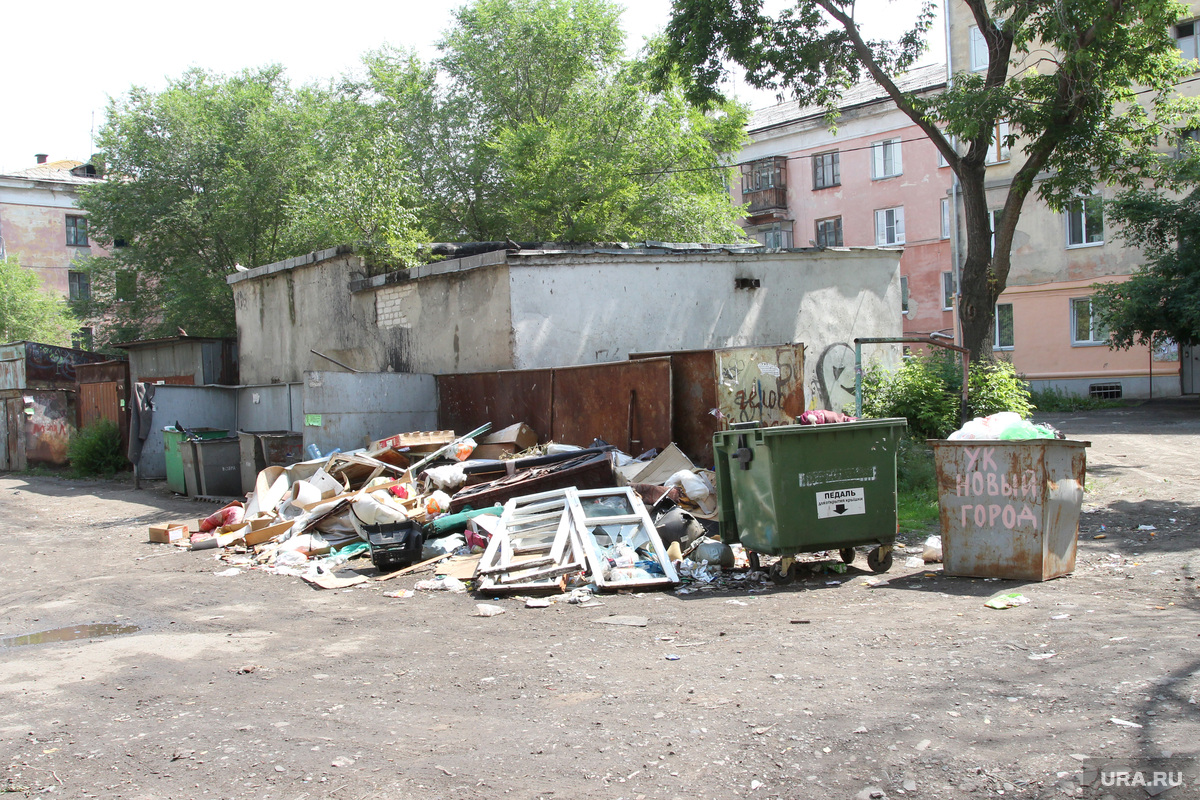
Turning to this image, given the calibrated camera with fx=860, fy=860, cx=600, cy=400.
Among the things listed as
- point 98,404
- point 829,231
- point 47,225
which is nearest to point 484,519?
point 98,404

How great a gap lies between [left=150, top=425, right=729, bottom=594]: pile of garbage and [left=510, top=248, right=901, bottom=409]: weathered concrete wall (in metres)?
2.19

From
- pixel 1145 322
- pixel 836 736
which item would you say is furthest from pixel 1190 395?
pixel 836 736

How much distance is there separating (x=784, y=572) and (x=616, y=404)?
4.23m

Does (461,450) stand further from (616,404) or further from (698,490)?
(698,490)

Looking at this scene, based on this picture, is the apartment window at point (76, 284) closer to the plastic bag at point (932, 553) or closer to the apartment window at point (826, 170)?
the apartment window at point (826, 170)

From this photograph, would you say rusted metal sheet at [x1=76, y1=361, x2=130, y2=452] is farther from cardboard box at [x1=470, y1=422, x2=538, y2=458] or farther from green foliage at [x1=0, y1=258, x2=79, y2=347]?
green foliage at [x1=0, y1=258, x2=79, y2=347]

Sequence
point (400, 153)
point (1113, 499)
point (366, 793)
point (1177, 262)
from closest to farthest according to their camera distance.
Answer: point (366, 793) → point (1113, 499) → point (1177, 262) → point (400, 153)

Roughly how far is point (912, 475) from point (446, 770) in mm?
7565

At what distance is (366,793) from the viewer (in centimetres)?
309

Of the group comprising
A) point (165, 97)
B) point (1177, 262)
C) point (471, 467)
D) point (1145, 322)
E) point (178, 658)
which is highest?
point (165, 97)

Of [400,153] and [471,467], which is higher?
[400,153]

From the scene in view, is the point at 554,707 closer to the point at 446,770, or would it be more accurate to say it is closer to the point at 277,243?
the point at 446,770

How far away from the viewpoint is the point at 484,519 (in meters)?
8.09

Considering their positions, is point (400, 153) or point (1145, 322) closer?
point (1145, 322)
